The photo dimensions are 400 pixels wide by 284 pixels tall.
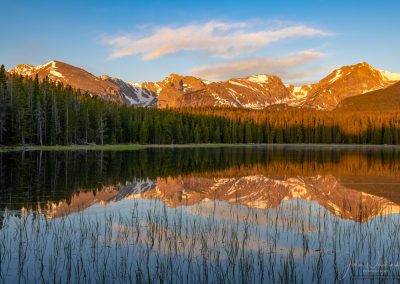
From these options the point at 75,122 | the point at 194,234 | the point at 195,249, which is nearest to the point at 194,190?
the point at 194,234

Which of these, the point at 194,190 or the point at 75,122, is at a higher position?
the point at 75,122

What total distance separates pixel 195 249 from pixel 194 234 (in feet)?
7.39

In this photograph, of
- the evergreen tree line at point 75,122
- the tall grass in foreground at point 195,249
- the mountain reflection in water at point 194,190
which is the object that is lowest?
the tall grass in foreground at point 195,249

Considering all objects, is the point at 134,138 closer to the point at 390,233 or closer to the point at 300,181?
the point at 300,181

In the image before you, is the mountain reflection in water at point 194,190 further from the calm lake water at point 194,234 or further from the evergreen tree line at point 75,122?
the evergreen tree line at point 75,122

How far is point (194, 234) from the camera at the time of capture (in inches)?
710

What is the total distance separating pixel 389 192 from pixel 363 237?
1619 cm

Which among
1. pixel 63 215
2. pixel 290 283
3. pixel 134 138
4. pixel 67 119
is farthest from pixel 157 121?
pixel 290 283

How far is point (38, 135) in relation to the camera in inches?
4003

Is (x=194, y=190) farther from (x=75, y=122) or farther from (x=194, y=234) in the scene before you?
(x=75, y=122)

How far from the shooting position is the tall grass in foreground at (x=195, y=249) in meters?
12.9

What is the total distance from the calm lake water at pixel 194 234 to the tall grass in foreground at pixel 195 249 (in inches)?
1.7

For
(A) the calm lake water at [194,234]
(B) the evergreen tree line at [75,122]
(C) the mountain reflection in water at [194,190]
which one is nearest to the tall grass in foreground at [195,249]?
(A) the calm lake water at [194,234]

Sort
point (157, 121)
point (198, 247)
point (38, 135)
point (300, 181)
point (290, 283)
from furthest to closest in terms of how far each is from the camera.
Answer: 1. point (157, 121)
2. point (38, 135)
3. point (300, 181)
4. point (198, 247)
5. point (290, 283)
